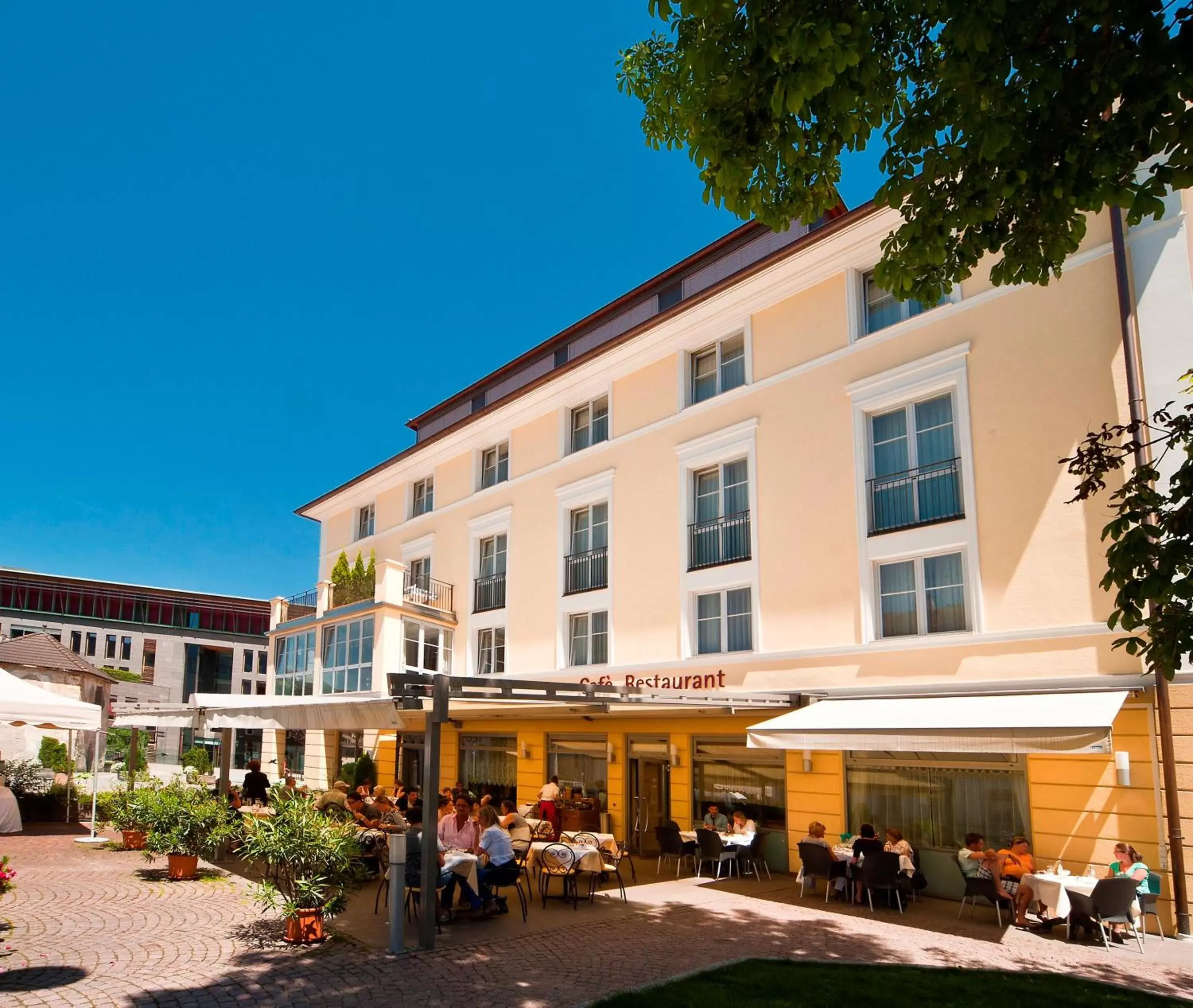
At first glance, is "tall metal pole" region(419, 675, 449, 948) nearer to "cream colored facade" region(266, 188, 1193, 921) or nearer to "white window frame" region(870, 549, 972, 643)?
"cream colored facade" region(266, 188, 1193, 921)

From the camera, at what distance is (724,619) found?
716 inches

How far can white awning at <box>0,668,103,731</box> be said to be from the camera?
12930mm

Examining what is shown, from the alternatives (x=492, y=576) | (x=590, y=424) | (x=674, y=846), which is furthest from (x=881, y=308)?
(x=492, y=576)

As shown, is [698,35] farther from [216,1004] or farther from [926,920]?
[926,920]

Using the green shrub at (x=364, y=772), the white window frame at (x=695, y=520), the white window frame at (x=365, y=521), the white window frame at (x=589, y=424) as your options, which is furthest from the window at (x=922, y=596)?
the white window frame at (x=365, y=521)

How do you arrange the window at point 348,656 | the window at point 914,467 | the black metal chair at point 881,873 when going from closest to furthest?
the black metal chair at point 881,873, the window at point 914,467, the window at point 348,656

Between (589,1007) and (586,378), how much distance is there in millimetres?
16342

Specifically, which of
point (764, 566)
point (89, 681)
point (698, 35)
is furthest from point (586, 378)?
point (89, 681)

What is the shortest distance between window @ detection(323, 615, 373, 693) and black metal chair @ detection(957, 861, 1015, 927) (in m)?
17.0

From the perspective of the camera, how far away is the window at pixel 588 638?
2108 centimetres

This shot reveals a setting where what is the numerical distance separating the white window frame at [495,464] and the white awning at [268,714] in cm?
649

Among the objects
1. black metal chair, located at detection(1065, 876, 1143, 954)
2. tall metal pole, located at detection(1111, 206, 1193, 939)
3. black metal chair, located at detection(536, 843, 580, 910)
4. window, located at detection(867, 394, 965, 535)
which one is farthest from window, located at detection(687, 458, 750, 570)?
black metal chair, located at detection(1065, 876, 1143, 954)

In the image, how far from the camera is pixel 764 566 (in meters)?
17.3

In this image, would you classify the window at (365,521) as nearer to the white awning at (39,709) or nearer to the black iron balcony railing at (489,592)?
the black iron balcony railing at (489,592)
